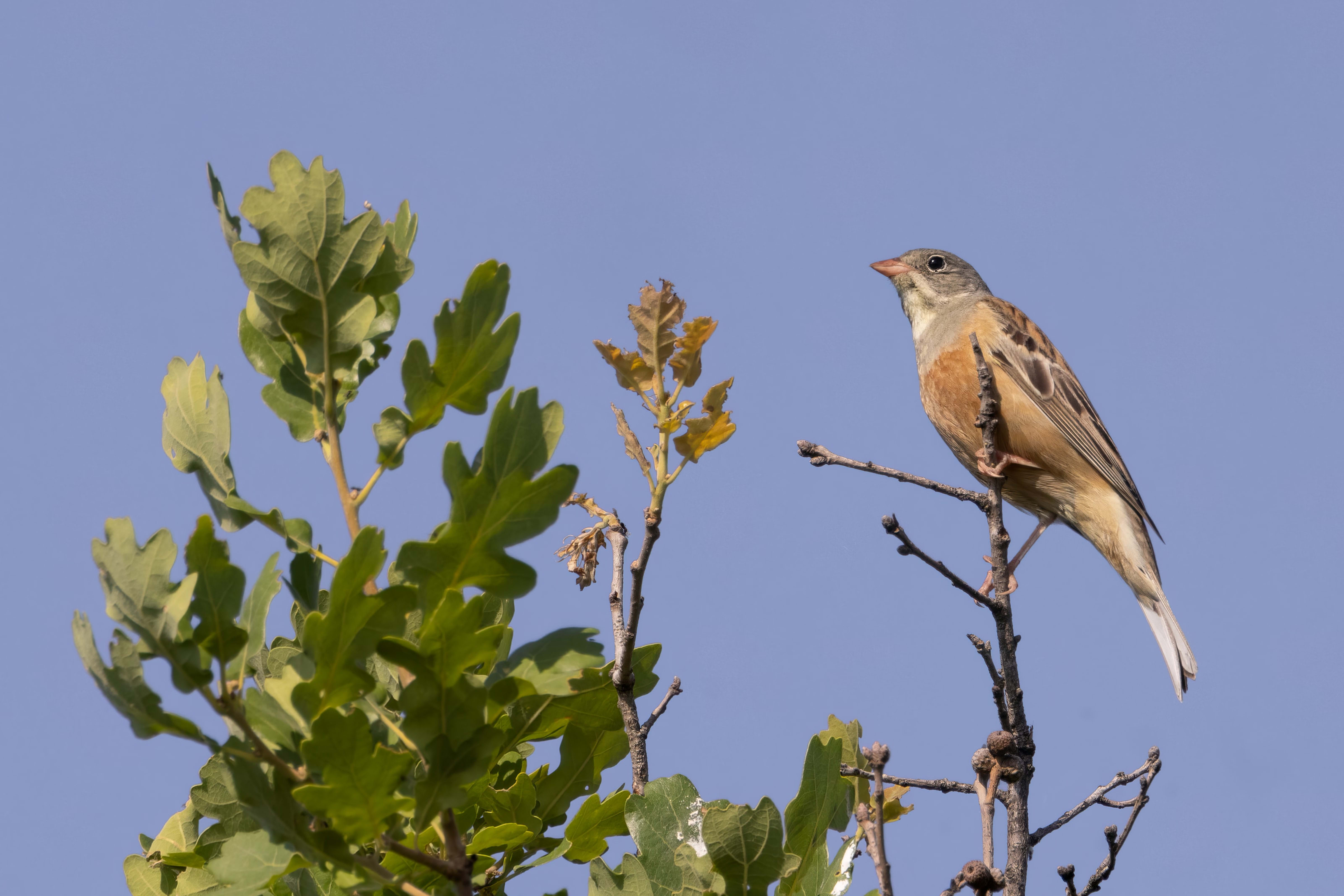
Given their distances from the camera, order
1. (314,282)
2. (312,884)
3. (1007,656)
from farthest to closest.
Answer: (1007,656), (312,884), (314,282)

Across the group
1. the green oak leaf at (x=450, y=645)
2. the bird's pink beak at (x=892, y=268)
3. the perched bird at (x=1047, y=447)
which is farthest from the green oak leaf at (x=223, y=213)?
the bird's pink beak at (x=892, y=268)

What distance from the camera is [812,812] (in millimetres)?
2572

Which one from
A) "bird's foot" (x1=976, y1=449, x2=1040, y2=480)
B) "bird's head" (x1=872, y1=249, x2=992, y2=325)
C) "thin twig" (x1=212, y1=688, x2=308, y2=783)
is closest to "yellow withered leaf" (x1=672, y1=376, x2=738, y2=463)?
"thin twig" (x1=212, y1=688, x2=308, y2=783)

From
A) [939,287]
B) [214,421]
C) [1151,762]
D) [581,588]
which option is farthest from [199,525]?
[939,287]

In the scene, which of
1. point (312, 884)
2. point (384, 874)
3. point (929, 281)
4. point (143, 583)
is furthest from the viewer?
point (929, 281)

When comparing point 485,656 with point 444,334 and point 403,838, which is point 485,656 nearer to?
point 403,838

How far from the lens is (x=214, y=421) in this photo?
2387 millimetres

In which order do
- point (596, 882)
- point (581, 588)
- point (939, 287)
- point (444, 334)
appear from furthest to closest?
point (939, 287) < point (581, 588) < point (596, 882) < point (444, 334)

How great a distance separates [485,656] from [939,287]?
834 cm

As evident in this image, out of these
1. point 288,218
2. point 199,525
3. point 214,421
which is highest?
point 288,218

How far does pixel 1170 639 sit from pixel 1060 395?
1.83 meters

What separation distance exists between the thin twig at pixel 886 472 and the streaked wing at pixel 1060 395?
12.2ft

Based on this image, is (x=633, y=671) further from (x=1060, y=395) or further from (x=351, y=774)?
(x=1060, y=395)

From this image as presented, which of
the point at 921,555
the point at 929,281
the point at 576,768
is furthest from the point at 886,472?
the point at 929,281
